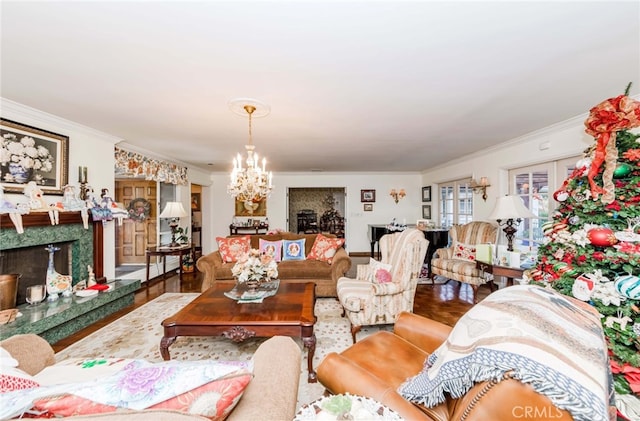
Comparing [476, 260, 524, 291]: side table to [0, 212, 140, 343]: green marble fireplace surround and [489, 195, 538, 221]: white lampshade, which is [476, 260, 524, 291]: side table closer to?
[489, 195, 538, 221]: white lampshade

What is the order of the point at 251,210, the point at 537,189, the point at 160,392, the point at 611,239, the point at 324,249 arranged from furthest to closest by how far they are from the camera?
the point at 251,210 < the point at 324,249 < the point at 537,189 < the point at 611,239 < the point at 160,392

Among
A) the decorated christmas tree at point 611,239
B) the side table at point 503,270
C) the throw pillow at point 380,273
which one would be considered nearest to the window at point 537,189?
the side table at point 503,270

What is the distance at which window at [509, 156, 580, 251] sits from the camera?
10.8ft

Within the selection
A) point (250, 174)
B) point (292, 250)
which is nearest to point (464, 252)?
point (292, 250)

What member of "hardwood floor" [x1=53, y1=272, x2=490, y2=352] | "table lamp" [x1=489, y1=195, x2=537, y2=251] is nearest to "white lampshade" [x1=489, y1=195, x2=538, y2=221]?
"table lamp" [x1=489, y1=195, x2=537, y2=251]

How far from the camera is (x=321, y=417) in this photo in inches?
29.4

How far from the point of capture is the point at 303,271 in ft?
12.1

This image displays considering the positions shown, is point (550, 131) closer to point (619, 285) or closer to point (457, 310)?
point (619, 285)

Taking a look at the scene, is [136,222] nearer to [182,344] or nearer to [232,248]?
[232,248]

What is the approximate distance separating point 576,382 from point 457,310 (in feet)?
9.23

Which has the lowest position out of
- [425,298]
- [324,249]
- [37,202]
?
[425,298]

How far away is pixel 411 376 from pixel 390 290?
1226 millimetres

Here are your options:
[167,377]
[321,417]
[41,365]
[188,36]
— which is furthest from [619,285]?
[41,365]

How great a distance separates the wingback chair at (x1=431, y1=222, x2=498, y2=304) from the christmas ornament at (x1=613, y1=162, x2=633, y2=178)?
76.3 inches
